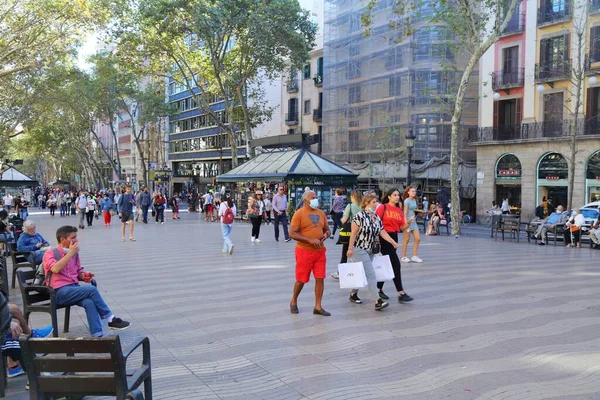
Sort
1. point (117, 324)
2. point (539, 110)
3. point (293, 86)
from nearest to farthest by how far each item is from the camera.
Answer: point (117, 324) < point (539, 110) < point (293, 86)

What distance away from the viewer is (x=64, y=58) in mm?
24469

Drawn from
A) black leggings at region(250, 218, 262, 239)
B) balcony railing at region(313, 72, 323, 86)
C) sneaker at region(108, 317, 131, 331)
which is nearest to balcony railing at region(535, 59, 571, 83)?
black leggings at region(250, 218, 262, 239)

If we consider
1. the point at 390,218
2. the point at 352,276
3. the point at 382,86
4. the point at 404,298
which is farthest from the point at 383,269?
the point at 382,86

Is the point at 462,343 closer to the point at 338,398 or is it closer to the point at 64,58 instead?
the point at 338,398

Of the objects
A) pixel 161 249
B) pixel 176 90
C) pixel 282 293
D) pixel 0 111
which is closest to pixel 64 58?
pixel 161 249

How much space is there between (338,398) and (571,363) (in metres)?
2.52

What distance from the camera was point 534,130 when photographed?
30.5m

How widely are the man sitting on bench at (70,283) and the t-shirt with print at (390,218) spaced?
4845 millimetres

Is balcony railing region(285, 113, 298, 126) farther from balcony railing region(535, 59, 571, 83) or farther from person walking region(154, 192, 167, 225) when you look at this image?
balcony railing region(535, 59, 571, 83)

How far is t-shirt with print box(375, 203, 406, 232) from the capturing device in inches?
387

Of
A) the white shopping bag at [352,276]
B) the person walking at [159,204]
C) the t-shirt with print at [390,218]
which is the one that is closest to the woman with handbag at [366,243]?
the white shopping bag at [352,276]

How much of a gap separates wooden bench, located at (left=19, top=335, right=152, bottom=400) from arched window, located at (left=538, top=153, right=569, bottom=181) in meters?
29.0

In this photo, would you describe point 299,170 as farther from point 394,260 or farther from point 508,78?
point 394,260

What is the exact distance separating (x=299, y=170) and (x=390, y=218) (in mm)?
16531
